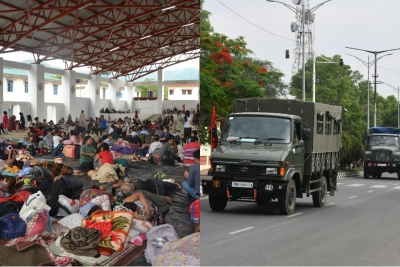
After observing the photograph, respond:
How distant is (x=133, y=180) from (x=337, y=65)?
191 centimetres

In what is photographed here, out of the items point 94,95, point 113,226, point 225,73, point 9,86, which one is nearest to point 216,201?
→ point 113,226

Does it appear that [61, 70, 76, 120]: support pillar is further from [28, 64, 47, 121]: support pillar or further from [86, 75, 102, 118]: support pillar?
[28, 64, 47, 121]: support pillar

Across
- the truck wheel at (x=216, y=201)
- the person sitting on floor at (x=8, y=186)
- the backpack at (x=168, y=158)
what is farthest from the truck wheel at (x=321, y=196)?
the person sitting on floor at (x=8, y=186)

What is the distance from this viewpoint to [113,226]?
5250mm

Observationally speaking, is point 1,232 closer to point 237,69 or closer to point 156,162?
point 156,162

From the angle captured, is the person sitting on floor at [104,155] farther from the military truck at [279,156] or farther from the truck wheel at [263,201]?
the truck wheel at [263,201]

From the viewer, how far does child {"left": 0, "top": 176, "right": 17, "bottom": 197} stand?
18.7ft

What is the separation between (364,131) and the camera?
5.66 meters

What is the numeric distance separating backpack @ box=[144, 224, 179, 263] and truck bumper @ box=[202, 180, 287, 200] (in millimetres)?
481

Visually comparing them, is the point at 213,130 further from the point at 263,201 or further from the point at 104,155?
the point at 263,201

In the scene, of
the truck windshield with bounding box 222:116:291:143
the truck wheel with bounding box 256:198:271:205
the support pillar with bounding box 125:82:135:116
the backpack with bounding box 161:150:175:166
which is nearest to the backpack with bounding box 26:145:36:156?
the support pillar with bounding box 125:82:135:116

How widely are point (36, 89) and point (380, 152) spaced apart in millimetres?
3278

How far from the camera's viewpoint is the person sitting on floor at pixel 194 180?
530cm

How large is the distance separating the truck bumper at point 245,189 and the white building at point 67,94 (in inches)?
32.6
